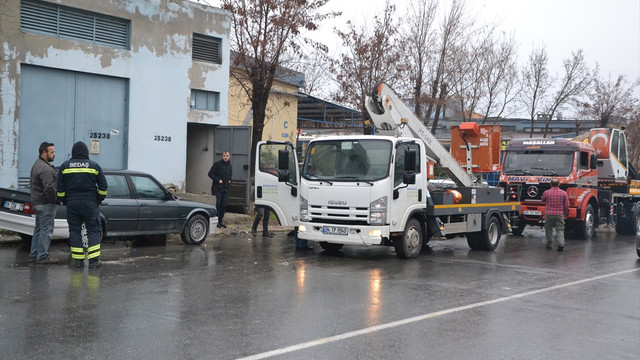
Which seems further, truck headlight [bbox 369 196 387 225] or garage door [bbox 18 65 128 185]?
garage door [bbox 18 65 128 185]

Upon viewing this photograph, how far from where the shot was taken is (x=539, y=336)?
675cm

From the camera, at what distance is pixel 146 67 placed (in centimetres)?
1866

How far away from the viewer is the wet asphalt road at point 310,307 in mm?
6035

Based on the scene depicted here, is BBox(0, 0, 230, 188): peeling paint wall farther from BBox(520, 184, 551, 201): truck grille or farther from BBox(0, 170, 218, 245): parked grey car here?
BBox(520, 184, 551, 201): truck grille

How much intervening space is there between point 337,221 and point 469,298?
387 cm

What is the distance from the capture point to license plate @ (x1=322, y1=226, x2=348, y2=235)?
12037 millimetres

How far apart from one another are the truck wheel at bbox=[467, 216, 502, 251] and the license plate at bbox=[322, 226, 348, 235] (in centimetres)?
439

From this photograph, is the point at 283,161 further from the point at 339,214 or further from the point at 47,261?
the point at 47,261

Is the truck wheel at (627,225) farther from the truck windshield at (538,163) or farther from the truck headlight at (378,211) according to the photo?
the truck headlight at (378,211)

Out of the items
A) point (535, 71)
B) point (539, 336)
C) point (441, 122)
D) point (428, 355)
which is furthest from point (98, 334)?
point (441, 122)

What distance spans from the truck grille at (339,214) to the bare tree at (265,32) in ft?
28.8

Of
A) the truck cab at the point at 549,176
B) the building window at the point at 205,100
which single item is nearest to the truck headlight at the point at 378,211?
the truck cab at the point at 549,176

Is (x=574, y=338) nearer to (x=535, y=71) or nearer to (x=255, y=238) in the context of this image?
(x=255, y=238)

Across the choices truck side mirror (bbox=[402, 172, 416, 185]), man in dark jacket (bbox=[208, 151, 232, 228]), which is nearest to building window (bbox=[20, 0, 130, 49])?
man in dark jacket (bbox=[208, 151, 232, 228])
